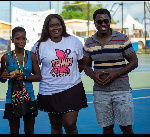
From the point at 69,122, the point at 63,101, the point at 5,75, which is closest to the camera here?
the point at 5,75

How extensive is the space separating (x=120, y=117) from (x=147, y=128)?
1.90 meters

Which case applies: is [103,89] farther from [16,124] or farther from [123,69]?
[16,124]

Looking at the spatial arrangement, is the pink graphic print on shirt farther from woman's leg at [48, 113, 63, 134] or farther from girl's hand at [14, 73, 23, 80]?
woman's leg at [48, 113, 63, 134]

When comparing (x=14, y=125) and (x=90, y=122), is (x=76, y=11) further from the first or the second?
(x=14, y=125)

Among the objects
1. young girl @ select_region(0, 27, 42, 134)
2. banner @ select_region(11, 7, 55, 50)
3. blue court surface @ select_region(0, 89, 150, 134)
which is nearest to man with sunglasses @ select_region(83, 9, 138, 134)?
young girl @ select_region(0, 27, 42, 134)

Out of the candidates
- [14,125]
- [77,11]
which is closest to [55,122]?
[14,125]

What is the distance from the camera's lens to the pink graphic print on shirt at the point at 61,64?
4621 mm

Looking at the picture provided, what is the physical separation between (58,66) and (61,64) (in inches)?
1.7

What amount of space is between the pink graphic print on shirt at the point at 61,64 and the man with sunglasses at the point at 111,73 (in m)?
0.27

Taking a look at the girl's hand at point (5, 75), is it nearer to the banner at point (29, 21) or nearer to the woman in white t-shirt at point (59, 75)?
the woman in white t-shirt at point (59, 75)

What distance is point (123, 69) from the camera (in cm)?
452

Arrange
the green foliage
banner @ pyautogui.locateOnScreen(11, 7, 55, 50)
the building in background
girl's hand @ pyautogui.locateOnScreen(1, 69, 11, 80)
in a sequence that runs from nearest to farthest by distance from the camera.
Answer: girl's hand @ pyautogui.locateOnScreen(1, 69, 11, 80)
banner @ pyautogui.locateOnScreen(11, 7, 55, 50)
the building in background
the green foliage

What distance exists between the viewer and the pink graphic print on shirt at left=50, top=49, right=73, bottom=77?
4.62 meters

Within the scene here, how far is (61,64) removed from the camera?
4641mm
